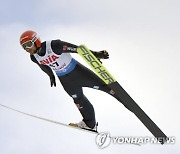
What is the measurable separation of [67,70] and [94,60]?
0.96 metres

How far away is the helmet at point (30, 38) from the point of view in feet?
26.3

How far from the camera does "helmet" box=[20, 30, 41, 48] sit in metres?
8.01

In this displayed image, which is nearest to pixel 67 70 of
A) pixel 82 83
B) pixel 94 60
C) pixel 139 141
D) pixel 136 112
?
pixel 82 83

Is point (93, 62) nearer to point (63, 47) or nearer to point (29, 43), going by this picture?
point (63, 47)

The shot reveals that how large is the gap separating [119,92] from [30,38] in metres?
2.08

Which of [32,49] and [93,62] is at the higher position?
[32,49]

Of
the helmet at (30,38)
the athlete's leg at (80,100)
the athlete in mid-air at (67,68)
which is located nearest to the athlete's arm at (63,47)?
the athlete in mid-air at (67,68)

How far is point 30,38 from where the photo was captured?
8.00m

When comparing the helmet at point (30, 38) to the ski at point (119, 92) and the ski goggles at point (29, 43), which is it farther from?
the ski at point (119, 92)

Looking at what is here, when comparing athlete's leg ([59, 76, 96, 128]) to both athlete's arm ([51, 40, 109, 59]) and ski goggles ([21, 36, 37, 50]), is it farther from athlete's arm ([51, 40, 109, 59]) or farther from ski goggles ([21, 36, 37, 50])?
ski goggles ([21, 36, 37, 50])

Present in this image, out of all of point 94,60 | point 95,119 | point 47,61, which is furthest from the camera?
point 95,119

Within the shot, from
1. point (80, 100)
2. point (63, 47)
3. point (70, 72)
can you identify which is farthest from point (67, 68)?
point (80, 100)

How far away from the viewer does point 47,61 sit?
821 centimetres

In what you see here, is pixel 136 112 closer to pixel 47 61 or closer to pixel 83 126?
pixel 83 126
